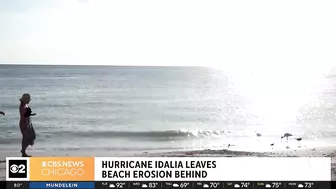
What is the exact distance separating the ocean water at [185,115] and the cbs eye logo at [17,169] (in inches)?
7.0

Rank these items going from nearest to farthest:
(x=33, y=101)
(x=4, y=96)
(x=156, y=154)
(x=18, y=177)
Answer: (x=18, y=177), (x=156, y=154), (x=33, y=101), (x=4, y=96)

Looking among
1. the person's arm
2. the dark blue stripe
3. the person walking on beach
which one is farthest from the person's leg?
the dark blue stripe

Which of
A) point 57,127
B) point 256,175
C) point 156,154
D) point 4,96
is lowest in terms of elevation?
point 256,175

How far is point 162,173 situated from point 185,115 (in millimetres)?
635

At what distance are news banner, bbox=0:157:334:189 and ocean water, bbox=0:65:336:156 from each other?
0.82 ft

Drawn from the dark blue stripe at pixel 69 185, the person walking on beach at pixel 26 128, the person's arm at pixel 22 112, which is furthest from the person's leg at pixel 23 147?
the dark blue stripe at pixel 69 185

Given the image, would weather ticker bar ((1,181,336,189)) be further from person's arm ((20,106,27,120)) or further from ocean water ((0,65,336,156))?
person's arm ((20,106,27,120))

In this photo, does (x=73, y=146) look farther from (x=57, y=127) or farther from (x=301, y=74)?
(x=301, y=74)

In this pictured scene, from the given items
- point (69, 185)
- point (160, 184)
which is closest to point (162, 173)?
point (160, 184)

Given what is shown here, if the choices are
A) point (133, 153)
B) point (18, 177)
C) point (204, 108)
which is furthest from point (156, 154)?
point (18, 177)

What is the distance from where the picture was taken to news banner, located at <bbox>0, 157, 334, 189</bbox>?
253cm

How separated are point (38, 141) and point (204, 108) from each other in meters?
1.26

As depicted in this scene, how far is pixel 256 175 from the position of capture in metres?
2.56

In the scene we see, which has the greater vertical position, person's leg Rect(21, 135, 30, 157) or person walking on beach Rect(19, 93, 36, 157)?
person walking on beach Rect(19, 93, 36, 157)
